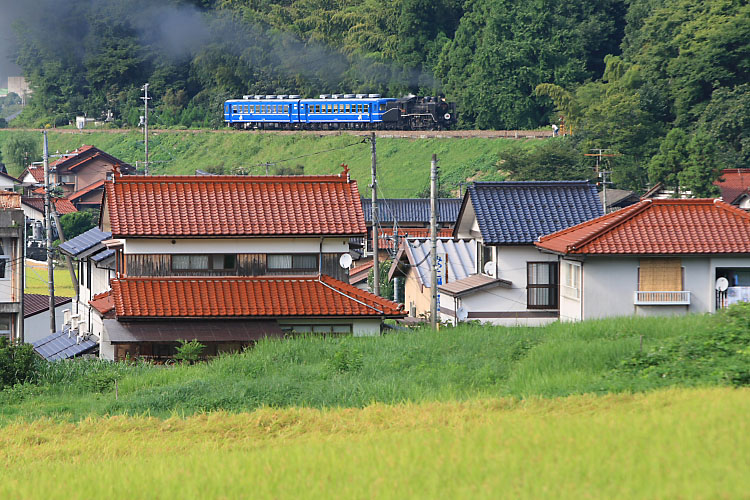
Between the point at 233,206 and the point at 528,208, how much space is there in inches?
248

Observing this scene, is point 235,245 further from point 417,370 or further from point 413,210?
point 413,210

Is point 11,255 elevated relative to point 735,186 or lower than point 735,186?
lower

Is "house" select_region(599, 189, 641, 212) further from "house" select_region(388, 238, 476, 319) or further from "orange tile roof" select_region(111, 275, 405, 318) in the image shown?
"orange tile roof" select_region(111, 275, 405, 318)

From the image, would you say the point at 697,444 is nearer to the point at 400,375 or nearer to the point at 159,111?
the point at 400,375

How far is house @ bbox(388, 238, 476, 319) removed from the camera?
23491 mm

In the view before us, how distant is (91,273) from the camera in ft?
71.6

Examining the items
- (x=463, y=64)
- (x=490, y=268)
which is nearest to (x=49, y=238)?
(x=490, y=268)

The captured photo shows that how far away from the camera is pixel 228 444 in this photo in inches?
398

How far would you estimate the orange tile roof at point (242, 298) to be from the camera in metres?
16.6

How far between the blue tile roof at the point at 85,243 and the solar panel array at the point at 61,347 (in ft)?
5.67

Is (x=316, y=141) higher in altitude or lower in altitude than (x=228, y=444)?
higher

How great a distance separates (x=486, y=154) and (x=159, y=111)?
27.8 metres

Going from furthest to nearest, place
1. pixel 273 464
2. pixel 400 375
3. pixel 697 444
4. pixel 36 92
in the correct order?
pixel 36 92, pixel 400 375, pixel 273 464, pixel 697 444

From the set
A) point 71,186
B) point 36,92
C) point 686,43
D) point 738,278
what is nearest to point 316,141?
point 71,186
